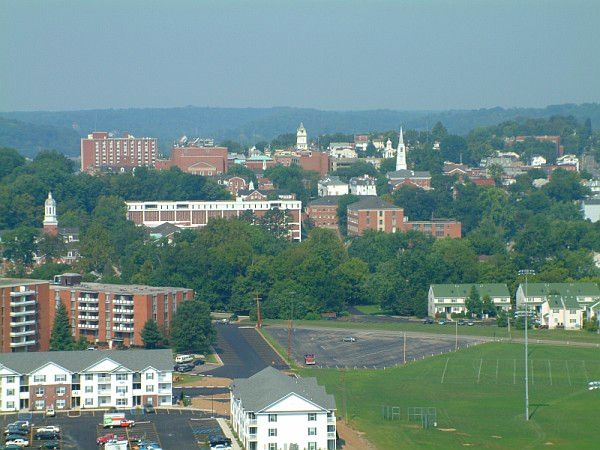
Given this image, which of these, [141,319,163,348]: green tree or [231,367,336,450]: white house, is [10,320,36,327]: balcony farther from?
[231,367,336,450]: white house

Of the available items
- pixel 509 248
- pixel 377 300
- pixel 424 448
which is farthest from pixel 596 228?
pixel 424 448

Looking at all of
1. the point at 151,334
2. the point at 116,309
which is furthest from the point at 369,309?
the point at 151,334

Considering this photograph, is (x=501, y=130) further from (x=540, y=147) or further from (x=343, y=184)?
(x=343, y=184)

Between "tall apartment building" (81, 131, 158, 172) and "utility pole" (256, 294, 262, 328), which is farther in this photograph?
"tall apartment building" (81, 131, 158, 172)

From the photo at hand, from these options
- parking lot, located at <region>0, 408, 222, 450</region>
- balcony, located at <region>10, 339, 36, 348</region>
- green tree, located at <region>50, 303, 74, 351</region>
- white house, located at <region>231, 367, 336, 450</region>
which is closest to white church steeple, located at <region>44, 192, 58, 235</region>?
green tree, located at <region>50, 303, 74, 351</region>

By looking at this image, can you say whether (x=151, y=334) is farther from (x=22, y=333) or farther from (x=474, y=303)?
(x=474, y=303)

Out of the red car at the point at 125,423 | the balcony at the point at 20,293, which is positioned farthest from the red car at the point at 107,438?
the balcony at the point at 20,293
